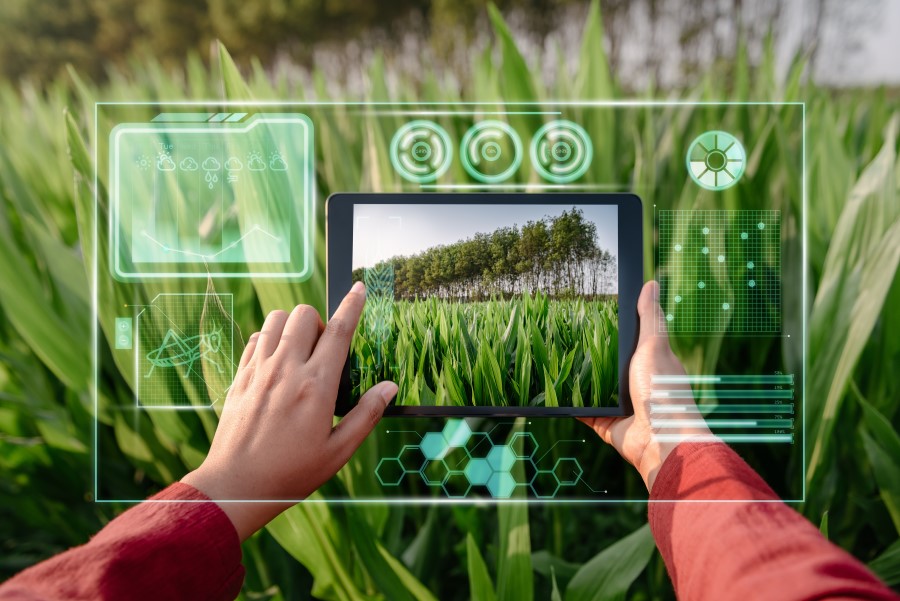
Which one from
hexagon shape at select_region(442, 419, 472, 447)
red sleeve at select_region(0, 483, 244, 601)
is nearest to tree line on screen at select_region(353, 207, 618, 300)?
hexagon shape at select_region(442, 419, 472, 447)

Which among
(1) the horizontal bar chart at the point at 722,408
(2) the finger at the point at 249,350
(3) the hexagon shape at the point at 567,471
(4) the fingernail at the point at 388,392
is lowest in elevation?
(3) the hexagon shape at the point at 567,471

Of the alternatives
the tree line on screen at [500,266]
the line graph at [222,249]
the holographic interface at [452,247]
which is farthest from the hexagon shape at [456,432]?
the line graph at [222,249]

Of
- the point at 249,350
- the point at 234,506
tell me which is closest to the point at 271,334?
the point at 249,350

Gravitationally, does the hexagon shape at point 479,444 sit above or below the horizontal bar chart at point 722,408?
below

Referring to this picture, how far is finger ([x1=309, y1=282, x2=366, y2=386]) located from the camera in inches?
18.0

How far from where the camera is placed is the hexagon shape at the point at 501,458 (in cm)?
48

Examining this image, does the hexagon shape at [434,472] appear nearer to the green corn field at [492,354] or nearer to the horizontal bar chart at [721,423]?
the green corn field at [492,354]

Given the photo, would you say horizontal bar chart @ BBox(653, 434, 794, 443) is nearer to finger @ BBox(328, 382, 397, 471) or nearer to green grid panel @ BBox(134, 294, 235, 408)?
finger @ BBox(328, 382, 397, 471)

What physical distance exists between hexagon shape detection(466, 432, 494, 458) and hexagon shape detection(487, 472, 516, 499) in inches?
0.8

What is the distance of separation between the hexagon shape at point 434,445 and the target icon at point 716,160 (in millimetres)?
299

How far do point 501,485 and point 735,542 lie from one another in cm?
17

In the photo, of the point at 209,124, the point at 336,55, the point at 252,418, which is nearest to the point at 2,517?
the point at 252,418

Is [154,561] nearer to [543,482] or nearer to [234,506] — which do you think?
[234,506]

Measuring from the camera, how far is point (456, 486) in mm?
479
